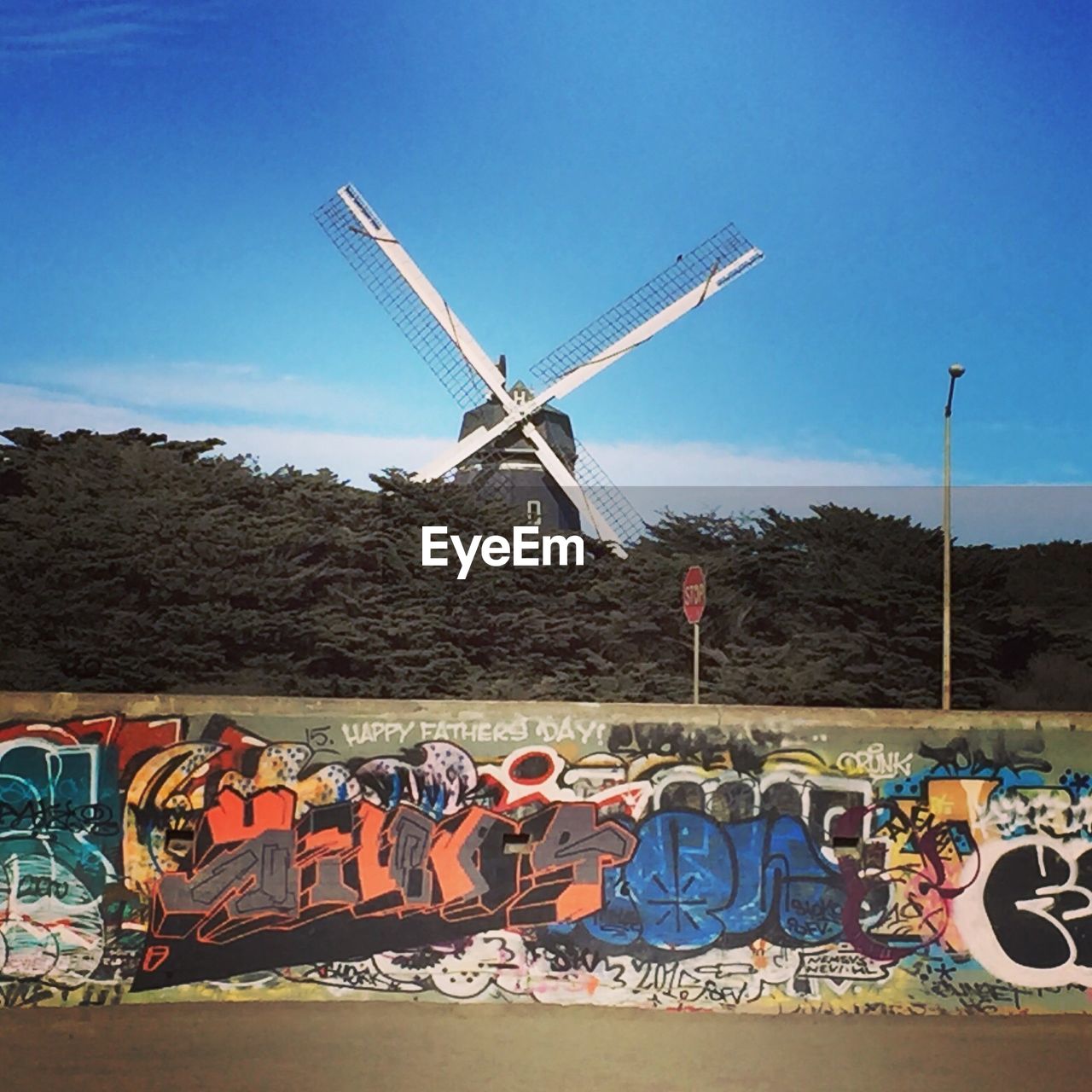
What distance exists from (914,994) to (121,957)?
5330 millimetres

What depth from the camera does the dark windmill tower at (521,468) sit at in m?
32.1

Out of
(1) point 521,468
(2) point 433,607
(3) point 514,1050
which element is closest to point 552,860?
(3) point 514,1050

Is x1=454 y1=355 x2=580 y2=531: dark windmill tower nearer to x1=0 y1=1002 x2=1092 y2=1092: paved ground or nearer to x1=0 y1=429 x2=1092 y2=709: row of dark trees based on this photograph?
x1=0 y1=429 x2=1092 y2=709: row of dark trees

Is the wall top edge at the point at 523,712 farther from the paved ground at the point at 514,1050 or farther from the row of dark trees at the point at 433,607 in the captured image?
the row of dark trees at the point at 433,607

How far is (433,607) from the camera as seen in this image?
27203 mm

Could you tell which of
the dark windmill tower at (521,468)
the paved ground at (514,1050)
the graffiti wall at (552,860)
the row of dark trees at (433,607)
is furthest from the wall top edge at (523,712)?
the dark windmill tower at (521,468)

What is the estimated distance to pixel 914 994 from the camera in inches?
321

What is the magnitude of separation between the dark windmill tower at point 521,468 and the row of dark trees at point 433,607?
297cm

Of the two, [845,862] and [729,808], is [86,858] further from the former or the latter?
[845,862]

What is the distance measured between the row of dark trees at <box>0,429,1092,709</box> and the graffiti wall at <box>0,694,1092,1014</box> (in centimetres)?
1717

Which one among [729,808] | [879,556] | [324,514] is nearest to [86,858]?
[729,808]

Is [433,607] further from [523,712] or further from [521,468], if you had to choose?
[523,712]

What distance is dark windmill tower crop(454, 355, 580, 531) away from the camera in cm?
3209

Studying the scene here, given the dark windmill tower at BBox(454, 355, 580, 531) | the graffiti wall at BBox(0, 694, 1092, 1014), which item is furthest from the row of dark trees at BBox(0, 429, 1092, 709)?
the graffiti wall at BBox(0, 694, 1092, 1014)
